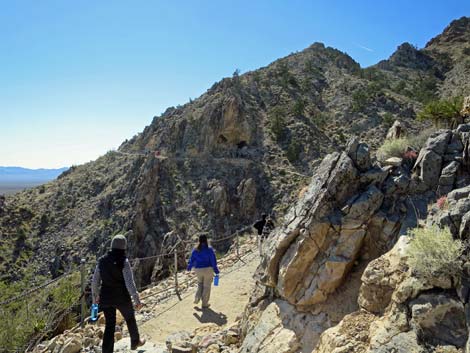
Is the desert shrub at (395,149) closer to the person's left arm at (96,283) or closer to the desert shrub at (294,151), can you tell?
the person's left arm at (96,283)

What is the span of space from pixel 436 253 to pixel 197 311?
6.37 metres

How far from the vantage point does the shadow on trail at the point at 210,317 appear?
7.83 metres

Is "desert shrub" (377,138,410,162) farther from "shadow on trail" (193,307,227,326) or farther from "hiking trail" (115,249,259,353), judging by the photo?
"shadow on trail" (193,307,227,326)

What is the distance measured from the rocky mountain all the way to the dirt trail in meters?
13.1

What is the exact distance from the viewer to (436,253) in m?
3.23

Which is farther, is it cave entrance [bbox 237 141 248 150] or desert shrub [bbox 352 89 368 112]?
desert shrub [bbox 352 89 368 112]

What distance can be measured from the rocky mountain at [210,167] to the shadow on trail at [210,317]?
14392mm

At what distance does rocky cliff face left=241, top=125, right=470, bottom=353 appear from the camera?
12.9ft

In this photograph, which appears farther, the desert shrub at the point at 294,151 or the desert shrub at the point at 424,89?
the desert shrub at the point at 424,89

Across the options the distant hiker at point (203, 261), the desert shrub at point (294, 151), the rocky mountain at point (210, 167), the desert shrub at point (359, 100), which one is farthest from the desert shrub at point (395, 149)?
the desert shrub at point (359, 100)

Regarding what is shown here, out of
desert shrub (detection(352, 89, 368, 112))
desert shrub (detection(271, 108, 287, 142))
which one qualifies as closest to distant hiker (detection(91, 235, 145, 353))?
desert shrub (detection(271, 108, 287, 142))

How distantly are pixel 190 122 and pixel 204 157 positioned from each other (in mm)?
5110

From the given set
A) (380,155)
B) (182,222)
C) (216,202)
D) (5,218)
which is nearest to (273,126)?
(216,202)

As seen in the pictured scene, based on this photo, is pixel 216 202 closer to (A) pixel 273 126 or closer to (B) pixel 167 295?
(A) pixel 273 126
